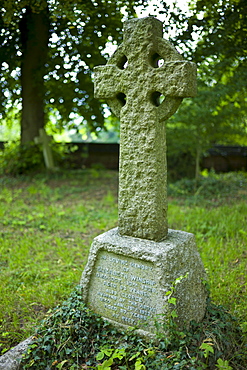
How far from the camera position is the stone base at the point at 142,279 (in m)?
2.38

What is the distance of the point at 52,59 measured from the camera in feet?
23.6

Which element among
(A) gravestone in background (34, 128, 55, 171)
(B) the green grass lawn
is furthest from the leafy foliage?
(A) gravestone in background (34, 128, 55, 171)

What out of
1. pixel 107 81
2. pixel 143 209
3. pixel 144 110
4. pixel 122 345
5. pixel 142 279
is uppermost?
pixel 107 81

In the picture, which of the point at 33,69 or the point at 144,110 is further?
the point at 33,69

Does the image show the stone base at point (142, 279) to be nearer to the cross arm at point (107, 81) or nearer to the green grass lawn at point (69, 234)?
the green grass lawn at point (69, 234)

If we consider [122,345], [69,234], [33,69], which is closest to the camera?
[122,345]

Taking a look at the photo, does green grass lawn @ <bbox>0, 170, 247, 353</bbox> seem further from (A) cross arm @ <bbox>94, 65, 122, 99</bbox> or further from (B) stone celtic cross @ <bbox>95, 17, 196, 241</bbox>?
(A) cross arm @ <bbox>94, 65, 122, 99</bbox>

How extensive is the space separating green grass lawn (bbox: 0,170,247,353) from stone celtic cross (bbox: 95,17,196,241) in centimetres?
112

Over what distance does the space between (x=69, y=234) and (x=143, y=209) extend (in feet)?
8.37

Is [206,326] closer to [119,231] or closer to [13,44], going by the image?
[119,231]

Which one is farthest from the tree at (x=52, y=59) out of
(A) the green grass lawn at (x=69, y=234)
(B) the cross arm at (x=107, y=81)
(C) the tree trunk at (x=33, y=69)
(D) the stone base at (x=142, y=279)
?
(D) the stone base at (x=142, y=279)

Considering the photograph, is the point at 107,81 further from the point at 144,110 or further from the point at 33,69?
the point at 33,69

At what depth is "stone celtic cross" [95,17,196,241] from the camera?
242cm

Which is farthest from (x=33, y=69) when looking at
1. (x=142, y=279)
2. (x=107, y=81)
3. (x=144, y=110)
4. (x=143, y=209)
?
(x=142, y=279)
